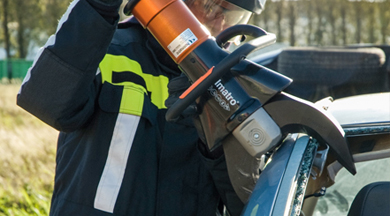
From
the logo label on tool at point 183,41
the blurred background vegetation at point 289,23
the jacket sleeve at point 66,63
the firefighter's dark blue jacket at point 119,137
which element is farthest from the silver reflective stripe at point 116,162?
the blurred background vegetation at point 289,23

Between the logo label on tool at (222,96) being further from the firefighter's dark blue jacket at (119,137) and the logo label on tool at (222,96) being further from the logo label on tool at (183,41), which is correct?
the firefighter's dark blue jacket at (119,137)

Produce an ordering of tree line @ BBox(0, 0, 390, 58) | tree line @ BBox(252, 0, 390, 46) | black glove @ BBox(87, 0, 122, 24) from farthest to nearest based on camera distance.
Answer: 1. tree line @ BBox(252, 0, 390, 46)
2. tree line @ BBox(0, 0, 390, 58)
3. black glove @ BBox(87, 0, 122, 24)

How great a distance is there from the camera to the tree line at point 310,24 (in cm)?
2430

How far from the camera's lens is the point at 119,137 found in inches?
62.6

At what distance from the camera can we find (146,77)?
167cm

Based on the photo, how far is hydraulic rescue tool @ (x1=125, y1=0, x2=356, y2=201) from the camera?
1.15m

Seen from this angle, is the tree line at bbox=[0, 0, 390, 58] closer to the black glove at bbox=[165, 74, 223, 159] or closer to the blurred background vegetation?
the blurred background vegetation

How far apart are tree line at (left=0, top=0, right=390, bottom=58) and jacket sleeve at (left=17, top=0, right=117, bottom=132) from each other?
23429mm

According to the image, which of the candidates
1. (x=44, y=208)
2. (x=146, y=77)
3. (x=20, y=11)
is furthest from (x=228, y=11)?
(x=20, y=11)

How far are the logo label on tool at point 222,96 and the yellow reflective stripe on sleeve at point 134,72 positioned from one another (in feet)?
1.69

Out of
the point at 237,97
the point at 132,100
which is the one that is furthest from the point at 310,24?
the point at 237,97

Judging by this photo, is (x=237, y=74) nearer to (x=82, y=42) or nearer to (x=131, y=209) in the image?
(x=82, y=42)

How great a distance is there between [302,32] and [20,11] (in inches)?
620

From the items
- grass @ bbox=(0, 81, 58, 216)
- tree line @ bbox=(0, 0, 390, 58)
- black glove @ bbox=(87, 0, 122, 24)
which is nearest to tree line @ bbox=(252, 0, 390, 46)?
tree line @ bbox=(0, 0, 390, 58)
